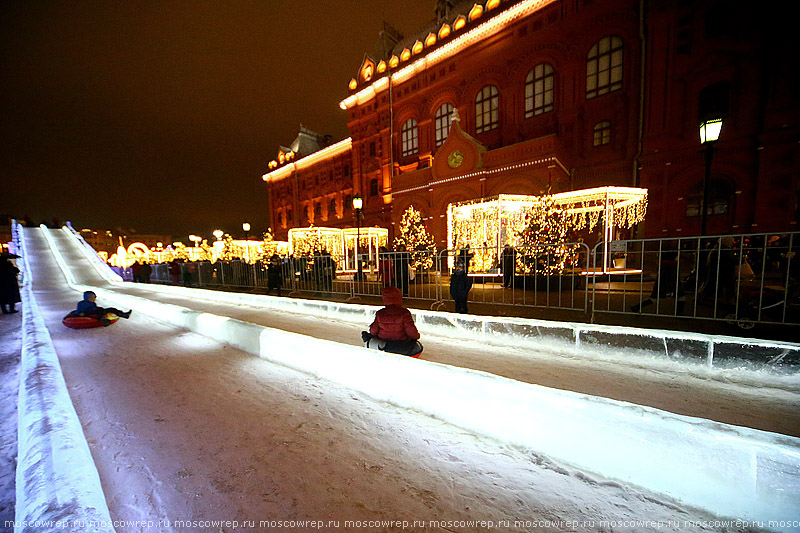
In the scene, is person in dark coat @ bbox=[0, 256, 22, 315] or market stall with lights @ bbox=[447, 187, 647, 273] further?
market stall with lights @ bbox=[447, 187, 647, 273]

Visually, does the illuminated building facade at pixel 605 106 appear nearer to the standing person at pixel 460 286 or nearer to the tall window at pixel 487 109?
the tall window at pixel 487 109

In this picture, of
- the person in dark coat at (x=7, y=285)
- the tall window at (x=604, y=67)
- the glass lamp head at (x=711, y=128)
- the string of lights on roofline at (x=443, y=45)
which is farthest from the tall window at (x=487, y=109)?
the person in dark coat at (x=7, y=285)

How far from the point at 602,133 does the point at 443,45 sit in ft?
37.9

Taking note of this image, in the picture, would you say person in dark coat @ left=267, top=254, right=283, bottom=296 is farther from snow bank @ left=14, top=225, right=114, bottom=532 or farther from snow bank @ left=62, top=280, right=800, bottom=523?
snow bank @ left=62, top=280, right=800, bottom=523

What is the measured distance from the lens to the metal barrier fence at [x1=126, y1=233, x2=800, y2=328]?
4.44 metres

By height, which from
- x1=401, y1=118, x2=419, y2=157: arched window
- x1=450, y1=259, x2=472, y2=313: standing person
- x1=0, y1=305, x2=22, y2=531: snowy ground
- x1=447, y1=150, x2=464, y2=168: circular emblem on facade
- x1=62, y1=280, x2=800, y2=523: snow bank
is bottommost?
x1=0, y1=305, x2=22, y2=531: snowy ground

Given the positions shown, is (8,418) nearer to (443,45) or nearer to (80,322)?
(80,322)

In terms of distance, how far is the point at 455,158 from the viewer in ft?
53.2

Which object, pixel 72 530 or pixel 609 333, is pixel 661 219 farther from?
pixel 72 530

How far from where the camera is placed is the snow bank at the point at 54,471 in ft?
3.87

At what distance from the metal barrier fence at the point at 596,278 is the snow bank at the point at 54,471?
4681 millimetres

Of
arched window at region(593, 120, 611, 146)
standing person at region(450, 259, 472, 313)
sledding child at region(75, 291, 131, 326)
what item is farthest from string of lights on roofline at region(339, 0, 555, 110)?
sledding child at region(75, 291, 131, 326)

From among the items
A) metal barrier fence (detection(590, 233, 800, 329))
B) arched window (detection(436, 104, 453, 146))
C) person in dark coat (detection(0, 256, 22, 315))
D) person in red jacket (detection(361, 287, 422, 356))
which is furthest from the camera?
arched window (detection(436, 104, 453, 146))

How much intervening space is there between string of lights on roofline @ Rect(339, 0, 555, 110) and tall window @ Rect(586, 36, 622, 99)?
3.78 metres
